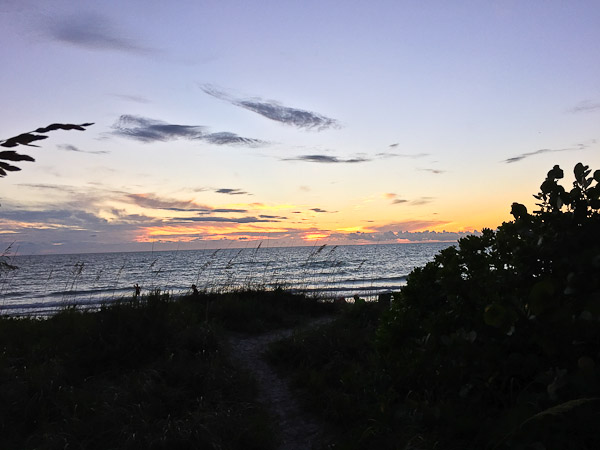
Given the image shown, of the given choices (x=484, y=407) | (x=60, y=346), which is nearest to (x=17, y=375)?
(x=60, y=346)

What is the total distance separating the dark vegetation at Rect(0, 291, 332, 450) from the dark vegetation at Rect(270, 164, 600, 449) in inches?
63.6

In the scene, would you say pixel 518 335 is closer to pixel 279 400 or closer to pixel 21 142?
pixel 21 142

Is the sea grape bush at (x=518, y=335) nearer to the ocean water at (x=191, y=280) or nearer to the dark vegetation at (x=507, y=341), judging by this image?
the dark vegetation at (x=507, y=341)

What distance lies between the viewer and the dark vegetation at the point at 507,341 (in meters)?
2.26

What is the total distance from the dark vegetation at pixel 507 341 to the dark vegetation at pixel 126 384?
5.30 ft

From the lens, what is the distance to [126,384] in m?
5.75

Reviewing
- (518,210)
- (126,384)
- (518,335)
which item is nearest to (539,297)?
(518,335)

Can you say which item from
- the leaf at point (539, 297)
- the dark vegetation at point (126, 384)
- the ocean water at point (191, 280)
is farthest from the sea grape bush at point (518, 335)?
the ocean water at point (191, 280)

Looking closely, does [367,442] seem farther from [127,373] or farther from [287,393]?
[127,373]

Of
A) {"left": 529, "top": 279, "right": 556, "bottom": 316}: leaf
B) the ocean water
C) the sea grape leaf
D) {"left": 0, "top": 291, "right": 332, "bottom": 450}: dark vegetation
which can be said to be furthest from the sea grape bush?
the ocean water

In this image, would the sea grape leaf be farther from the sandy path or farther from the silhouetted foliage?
the sandy path

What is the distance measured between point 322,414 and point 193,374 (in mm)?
1873

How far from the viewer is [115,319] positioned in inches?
280

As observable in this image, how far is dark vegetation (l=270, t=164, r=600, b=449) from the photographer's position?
7.42 ft
